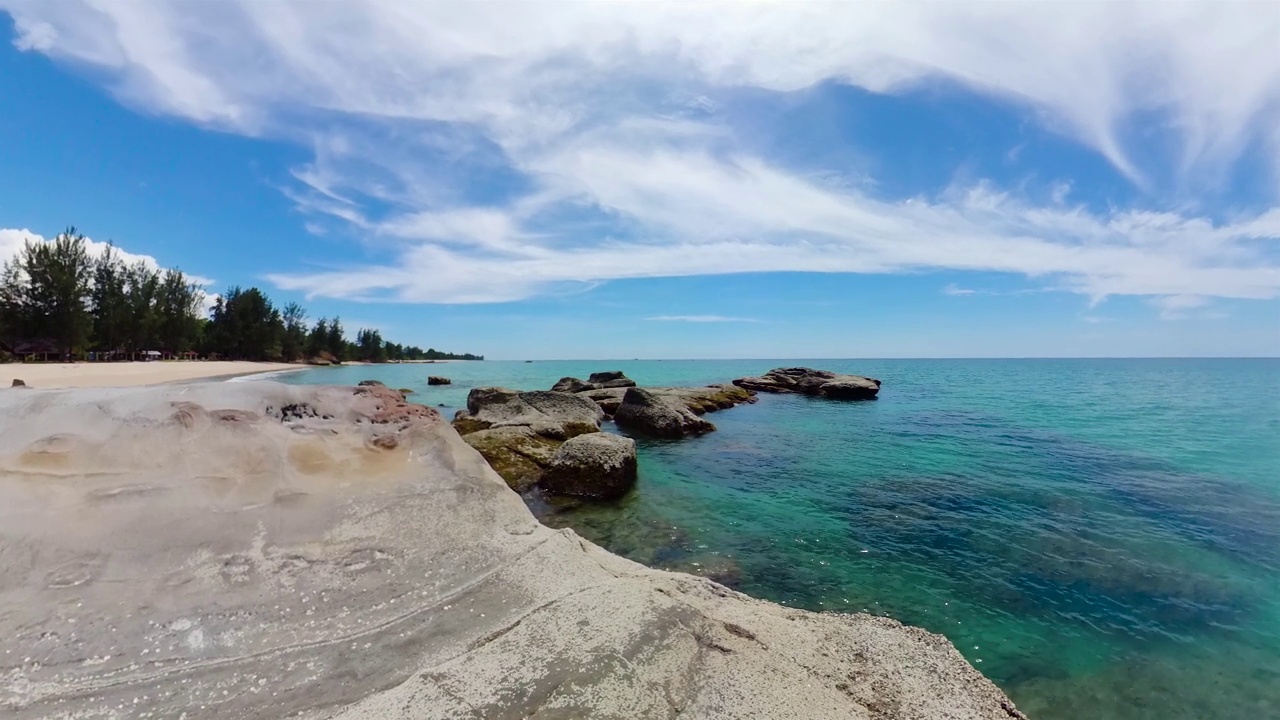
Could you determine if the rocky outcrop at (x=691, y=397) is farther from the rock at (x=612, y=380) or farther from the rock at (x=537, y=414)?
the rock at (x=537, y=414)

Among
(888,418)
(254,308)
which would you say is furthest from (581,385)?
(254,308)

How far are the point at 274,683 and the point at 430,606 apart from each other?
4.01 ft

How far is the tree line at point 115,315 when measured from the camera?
53.3m

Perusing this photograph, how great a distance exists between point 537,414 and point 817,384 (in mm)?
37432

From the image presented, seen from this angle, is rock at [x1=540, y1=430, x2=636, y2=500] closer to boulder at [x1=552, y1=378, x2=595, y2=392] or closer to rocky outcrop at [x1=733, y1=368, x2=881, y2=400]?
boulder at [x1=552, y1=378, x2=595, y2=392]

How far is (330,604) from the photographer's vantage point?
468 cm

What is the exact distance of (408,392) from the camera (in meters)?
48.4

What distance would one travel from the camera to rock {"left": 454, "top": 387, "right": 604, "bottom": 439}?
1864 centimetres

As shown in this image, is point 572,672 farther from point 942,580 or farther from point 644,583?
point 942,580

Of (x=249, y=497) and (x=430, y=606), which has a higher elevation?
(x=249, y=497)

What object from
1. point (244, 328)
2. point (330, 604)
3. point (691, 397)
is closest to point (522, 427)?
point (330, 604)

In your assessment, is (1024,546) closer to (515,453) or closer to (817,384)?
(515,453)

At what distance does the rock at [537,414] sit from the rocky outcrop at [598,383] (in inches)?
602

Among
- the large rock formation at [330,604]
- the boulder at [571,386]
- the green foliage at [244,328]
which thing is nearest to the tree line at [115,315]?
the green foliage at [244,328]
